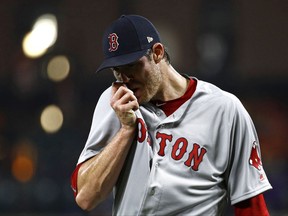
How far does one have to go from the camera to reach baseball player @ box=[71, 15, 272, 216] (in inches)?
126

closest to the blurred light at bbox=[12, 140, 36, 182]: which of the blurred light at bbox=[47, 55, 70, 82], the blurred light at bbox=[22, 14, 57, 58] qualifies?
the blurred light at bbox=[47, 55, 70, 82]

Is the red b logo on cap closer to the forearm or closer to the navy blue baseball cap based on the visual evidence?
the navy blue baseball cap

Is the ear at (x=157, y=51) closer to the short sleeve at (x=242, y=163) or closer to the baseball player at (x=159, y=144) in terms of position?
the baseball player at (x=159, y=144)

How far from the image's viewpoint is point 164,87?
3373 mm

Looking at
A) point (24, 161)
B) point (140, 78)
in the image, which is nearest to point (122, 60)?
point (140, 78)

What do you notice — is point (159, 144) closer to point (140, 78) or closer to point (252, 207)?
point (140, 78)

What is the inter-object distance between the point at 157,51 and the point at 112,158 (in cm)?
47

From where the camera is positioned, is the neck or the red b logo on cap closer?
the red b logo on cap

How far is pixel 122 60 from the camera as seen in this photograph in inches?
126

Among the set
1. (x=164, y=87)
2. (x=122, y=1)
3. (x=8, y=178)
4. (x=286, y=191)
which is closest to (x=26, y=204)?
(x=8, y=178)

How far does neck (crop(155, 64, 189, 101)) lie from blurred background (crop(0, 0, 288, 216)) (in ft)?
15.2

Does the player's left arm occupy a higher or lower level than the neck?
lower

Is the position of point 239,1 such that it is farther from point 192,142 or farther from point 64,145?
point 192,142

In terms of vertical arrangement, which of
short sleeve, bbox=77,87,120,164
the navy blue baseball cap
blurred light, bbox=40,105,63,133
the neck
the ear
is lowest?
blurred light, bbox=40,105,63,133
